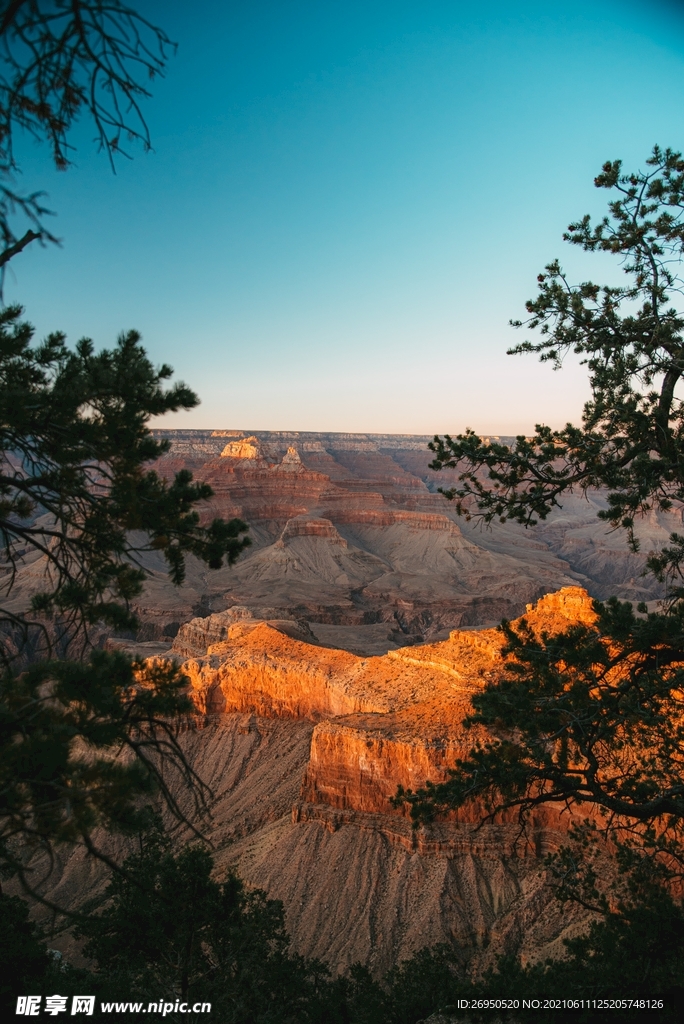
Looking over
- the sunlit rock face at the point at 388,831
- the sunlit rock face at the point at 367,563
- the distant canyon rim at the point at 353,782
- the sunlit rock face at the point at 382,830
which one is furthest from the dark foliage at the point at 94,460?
the sunlit rock face at the point at 367,563

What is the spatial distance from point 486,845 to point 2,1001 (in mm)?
16312

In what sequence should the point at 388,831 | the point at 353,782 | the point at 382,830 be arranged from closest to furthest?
the point at 388,831 → the point at 382,830 → the point at 353,782

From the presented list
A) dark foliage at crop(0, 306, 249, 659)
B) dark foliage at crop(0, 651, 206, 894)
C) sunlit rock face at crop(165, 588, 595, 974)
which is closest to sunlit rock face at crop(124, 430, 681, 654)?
sunlit rock face at crop(165, 588, 595, 974)

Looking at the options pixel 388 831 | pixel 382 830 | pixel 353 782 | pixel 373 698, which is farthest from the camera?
pixel 373 698

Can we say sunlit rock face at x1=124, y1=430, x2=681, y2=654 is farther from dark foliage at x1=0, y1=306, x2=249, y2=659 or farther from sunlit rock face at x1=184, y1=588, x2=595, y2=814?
dark foliage at x1=0, y1=306, x2=249, y2=659

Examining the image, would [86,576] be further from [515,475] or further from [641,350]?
[641,350]

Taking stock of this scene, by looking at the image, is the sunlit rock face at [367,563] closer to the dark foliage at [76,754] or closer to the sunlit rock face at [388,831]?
the sunlit rock face at [388,831]

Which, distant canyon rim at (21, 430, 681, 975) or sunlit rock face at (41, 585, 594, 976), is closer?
sunlit rock face at (41, 585, 594, 976)

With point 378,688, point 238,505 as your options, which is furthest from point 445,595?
point 378,688

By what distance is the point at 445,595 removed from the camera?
87312 mm

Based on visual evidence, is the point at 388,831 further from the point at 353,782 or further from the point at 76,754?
the point at 76,754

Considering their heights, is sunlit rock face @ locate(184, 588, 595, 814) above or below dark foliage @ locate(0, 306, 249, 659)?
below

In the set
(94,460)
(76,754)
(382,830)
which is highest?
(94,460)

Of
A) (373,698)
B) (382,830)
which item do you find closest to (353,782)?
(382,830)
